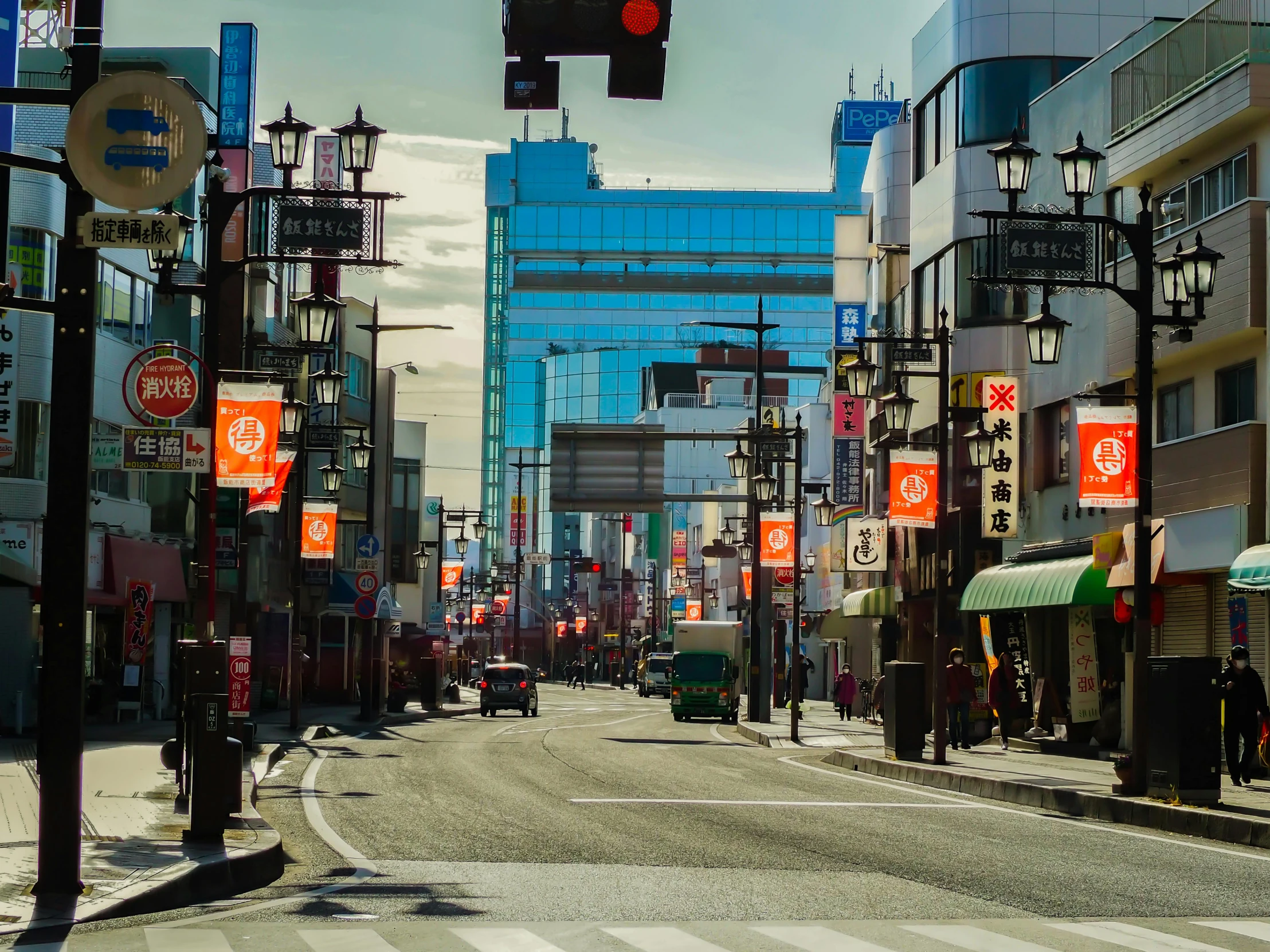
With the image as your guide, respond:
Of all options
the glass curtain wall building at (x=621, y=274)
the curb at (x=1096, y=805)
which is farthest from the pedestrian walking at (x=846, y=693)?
the glass curtain wall building at (x=621, y=274)

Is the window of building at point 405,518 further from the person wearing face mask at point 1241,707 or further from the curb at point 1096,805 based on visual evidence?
the person wearing face mask at point 1241,707

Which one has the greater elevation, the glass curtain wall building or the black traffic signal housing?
the glass curtain wall building

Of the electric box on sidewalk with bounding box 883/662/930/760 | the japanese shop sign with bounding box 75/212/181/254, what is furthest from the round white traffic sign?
the electric box on sidewalk with bounding box 883/662/930/760

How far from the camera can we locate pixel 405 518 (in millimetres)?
77250

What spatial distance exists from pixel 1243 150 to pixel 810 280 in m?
136

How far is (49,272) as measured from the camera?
37188 millimetres

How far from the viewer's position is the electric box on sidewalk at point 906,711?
30000mm

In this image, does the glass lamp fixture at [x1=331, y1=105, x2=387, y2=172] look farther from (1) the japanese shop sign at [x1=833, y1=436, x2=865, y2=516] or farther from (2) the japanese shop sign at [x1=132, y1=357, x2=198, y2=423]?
(1) the japanese shop sign at [x1=833, y1=436, x2=865, y2=516]

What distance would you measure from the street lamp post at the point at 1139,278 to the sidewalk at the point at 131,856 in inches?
413

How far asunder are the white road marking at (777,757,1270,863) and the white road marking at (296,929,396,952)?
340 inches

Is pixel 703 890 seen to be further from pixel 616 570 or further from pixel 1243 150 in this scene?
pixel 616 570

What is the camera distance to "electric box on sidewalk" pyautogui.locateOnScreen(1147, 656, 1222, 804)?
19797mm

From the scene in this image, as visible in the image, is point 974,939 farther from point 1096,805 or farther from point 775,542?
point 775,542

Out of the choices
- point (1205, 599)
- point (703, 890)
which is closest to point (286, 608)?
point (1205, 599)
